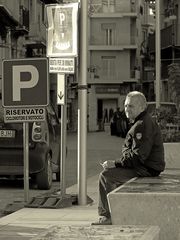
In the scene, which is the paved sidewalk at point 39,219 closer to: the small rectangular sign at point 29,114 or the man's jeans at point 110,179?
the man's jeans at point 110,179

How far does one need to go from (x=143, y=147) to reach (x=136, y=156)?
141 millimetres

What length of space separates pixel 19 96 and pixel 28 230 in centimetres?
298

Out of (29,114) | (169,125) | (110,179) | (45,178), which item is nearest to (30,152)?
(45,178)

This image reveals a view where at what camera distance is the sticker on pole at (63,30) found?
38.5 feet

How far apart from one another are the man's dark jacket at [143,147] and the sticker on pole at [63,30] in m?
2.80

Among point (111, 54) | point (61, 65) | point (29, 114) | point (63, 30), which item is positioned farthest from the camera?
point (111, 54)

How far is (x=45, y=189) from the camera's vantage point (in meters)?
15.4

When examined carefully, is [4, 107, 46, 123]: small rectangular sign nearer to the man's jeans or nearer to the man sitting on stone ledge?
the man sitting on stone ledge

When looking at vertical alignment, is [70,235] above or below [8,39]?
below

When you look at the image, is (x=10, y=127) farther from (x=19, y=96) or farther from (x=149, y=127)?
(x=149, y=127)

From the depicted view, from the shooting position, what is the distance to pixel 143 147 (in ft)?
29.7

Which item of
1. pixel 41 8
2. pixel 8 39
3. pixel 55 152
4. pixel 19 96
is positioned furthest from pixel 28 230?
pixel 41 8

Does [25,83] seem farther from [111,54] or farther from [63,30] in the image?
[111,54]

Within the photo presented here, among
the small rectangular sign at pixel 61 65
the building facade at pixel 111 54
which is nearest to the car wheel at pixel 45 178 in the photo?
the small rectangular sign at pixel 61 65
